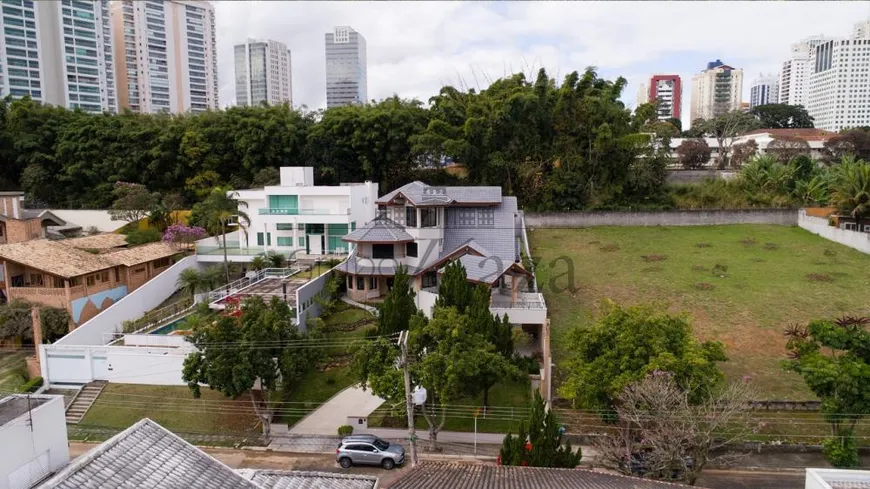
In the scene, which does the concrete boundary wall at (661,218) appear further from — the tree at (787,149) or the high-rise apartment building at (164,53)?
the high-rise apartment building at (164,53)

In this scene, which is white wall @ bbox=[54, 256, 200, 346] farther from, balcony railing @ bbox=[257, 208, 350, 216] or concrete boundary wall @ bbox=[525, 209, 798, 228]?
concrete boundary wall @ bbox=[525, 209, 798, 228]

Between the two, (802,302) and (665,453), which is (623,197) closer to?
(802,302)

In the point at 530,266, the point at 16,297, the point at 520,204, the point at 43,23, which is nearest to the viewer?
the point at 16,297

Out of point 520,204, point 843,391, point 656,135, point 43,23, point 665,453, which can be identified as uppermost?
point 43,23

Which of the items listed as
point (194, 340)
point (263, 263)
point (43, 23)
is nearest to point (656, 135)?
point (263, 263)

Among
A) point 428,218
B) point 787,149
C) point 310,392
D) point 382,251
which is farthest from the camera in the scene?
point 787,149

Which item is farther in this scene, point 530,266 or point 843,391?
point 530,266

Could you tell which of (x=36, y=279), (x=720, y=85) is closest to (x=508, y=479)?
(x=36, y=279)

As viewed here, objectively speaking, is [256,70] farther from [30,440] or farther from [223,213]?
[30,440]
